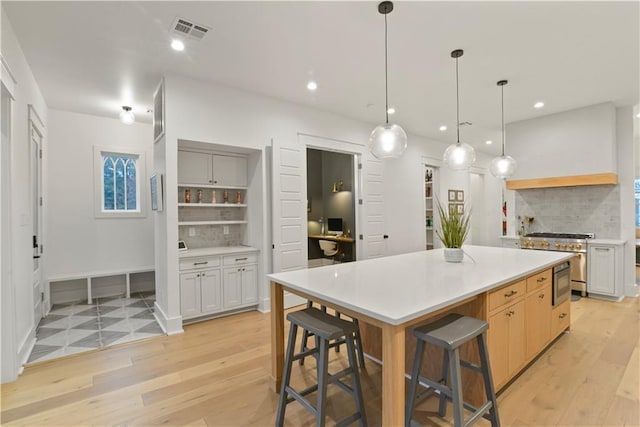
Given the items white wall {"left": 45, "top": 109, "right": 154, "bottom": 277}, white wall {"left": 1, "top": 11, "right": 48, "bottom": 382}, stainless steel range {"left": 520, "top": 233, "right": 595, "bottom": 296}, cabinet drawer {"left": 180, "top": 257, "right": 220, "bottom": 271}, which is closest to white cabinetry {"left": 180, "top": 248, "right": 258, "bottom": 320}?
cabinet drawer {"left": 180, "top": 257, "right": 220, "bottom": 271}

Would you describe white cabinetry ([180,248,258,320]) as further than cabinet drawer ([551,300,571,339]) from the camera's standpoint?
Yes

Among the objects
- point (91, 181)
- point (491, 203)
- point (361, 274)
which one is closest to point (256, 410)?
point (361, 274)

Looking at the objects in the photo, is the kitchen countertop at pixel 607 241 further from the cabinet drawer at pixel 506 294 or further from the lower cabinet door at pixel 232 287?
the lower cabinet door at pixel 232 287

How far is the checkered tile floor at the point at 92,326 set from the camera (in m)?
3.11

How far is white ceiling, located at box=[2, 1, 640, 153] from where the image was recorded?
7.95 ft

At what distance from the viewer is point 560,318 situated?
3119 mm

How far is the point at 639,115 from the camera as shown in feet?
16.8

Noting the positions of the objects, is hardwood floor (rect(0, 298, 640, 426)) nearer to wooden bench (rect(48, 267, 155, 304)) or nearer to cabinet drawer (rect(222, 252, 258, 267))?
cabinet drawer (rect(222, 252, 258, 267))

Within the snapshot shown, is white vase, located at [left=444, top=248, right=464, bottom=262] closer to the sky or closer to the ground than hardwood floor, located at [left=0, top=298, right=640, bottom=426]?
closer to the sky

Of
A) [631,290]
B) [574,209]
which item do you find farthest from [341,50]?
[631,290]

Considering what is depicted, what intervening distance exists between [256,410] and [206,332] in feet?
5.31

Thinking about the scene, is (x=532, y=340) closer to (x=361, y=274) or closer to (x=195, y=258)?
(x=361, y=274)

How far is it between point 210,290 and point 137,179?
103 inches

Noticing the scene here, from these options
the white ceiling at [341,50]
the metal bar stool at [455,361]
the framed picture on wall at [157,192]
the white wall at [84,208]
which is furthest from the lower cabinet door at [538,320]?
the white wall at [84,208]
